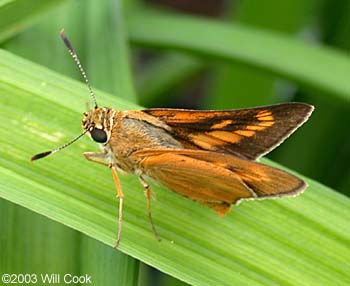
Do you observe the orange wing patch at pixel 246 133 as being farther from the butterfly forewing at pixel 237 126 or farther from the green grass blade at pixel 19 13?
the green grass blade at pixel 19 13

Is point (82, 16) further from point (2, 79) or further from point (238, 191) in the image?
point (238, 191)

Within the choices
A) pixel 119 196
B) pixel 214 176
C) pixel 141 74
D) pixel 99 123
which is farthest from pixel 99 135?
pixel 141 74

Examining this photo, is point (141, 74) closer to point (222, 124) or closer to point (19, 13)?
point (19, 13)

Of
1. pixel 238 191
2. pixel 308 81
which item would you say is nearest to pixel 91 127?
pixel 238 191

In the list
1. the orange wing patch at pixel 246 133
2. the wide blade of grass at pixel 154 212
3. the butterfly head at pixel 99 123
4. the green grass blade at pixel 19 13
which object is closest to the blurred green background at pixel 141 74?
the green grass blade at pixel 19 13

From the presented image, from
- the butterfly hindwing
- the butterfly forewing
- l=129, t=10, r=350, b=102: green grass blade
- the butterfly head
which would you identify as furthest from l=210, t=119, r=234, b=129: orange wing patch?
l=129, t=10, r=350, b=102: green grass blade
